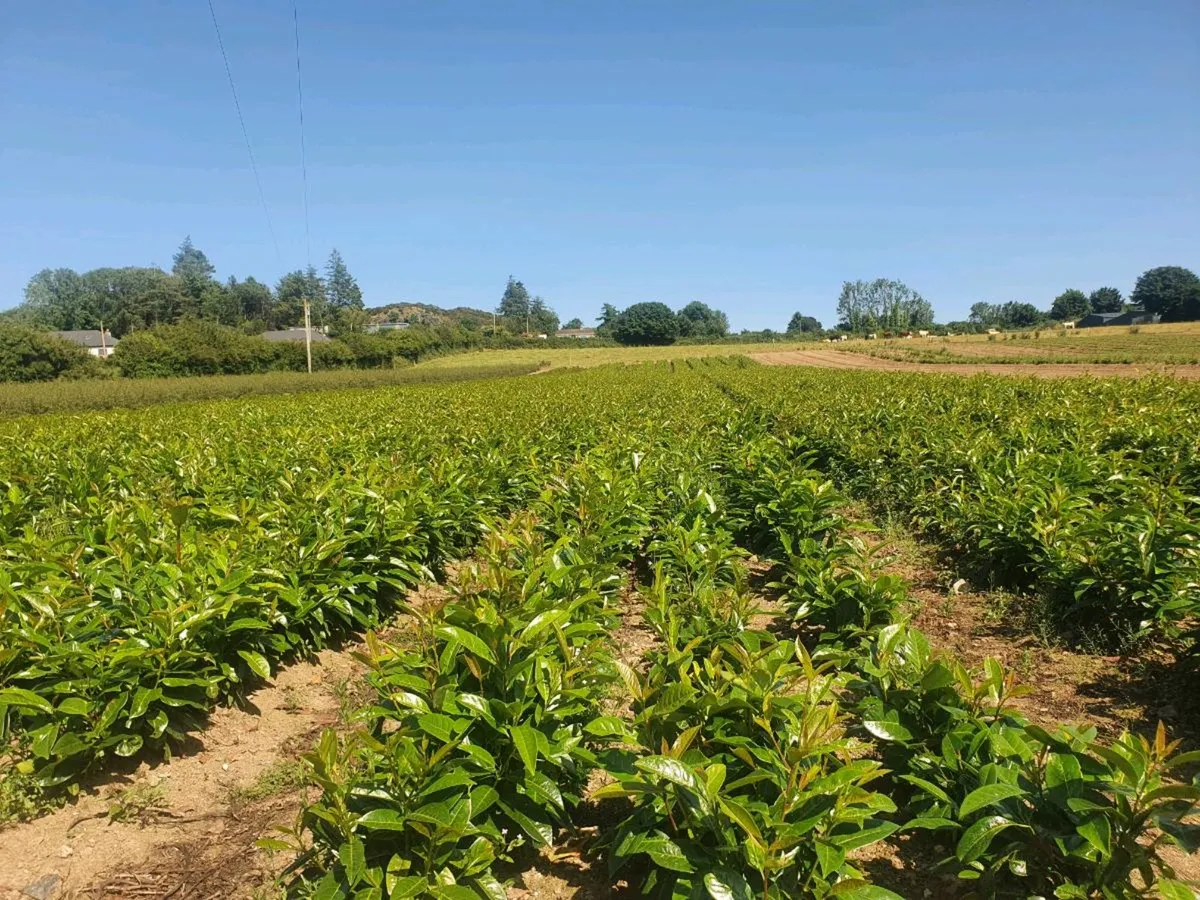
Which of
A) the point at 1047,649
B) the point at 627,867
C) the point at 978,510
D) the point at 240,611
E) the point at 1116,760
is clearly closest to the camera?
the point at 1116,760

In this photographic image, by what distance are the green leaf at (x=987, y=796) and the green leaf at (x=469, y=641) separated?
161 centimetres

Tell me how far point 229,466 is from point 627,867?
620 cm

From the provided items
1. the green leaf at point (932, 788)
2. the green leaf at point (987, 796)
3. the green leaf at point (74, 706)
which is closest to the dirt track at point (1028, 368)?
the green leaf at point (932, 788)

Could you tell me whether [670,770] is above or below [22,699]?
above

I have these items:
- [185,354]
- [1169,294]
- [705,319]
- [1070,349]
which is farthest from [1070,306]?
[185,354]

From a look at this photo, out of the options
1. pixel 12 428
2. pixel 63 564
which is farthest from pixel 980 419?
pixel 12 428

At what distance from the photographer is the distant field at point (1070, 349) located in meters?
40.8

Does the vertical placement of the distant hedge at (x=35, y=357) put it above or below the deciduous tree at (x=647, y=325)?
below

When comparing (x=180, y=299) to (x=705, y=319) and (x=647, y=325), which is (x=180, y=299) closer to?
(x=647, y=325)

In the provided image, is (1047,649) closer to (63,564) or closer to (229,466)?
(63,564)

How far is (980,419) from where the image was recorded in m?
10.7

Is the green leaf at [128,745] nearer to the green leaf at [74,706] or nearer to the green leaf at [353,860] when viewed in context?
the green leaf at [74,706]

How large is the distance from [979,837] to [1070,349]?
61624 mm

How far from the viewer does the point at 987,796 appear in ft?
6.43
